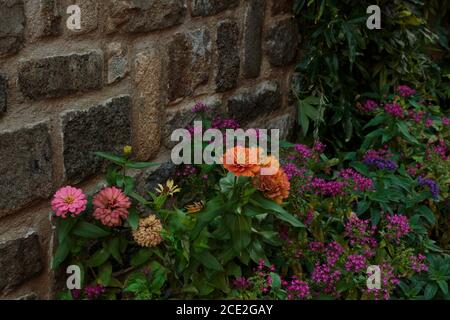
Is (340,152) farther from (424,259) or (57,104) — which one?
(57,104)

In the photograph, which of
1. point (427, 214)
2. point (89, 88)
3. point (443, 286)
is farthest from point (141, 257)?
point (427, 214)

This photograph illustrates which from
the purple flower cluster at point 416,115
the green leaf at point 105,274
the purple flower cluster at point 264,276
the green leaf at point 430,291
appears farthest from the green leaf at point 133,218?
the purple flower cluster at point 416,115

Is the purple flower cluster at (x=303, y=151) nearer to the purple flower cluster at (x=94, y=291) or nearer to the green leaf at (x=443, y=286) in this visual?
the green leaf at (x=443, y=286)

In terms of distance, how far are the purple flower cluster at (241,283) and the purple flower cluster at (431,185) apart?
0.86m

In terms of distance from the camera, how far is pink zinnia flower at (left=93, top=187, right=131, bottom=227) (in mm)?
1933

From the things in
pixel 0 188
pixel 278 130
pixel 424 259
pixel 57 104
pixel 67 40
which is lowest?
pixel 424 259

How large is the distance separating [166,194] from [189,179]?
0.20 meters

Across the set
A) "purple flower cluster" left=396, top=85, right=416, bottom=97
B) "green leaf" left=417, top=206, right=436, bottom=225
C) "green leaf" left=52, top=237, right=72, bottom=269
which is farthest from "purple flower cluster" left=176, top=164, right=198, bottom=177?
"purple flower cluster" left=396, top=85, right=416, bottom=97

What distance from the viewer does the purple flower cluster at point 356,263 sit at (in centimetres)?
205

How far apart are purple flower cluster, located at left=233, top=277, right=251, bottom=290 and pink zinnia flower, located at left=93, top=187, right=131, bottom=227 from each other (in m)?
0.37

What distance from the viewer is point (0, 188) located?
177 centimetres

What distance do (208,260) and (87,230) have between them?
35 centimetres

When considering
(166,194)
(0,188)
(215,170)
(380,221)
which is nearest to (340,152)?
(380,221)

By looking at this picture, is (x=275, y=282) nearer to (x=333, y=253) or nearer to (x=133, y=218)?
(x=333, y=253)
